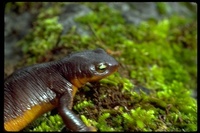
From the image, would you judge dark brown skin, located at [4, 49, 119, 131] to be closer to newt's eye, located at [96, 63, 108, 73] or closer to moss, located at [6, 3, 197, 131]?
newt's eye, located at [96, 63, 108, 73]

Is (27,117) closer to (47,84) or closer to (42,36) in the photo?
(47,84)

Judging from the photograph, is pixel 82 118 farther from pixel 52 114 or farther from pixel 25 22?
pixel 25 22

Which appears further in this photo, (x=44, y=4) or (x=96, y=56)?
(x=44, y=4)

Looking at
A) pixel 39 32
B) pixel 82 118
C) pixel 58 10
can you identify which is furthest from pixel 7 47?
pixel 82 118

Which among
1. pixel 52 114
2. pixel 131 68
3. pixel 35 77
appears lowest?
pixel 131 68

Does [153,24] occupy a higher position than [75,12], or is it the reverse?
[75,12]

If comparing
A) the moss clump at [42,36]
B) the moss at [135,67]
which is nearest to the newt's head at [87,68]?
the moss at [135,67]

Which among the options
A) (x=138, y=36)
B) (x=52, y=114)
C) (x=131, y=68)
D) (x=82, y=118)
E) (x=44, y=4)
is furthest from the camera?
(x=44, y=4)

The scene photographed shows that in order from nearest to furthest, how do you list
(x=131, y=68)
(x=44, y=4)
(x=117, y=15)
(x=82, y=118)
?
1. (x=82, y=118)
2. (x=131, y=68)
3. (x=117, y=15)
4. (x=44, y=4)

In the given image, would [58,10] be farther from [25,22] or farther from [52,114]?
[52,114]

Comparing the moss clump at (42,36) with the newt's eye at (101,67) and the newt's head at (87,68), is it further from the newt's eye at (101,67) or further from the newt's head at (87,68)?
the newt's eye at (101,67)
